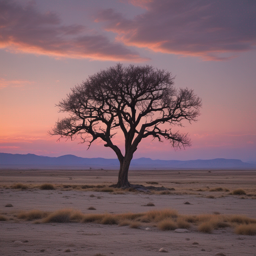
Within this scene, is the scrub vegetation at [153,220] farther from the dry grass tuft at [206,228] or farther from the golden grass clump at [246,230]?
the golden grass clump at [246,230]

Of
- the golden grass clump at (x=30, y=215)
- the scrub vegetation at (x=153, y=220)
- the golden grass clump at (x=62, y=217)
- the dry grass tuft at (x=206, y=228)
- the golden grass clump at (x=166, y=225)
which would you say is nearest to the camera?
the dry grass tuft at (x=206, y=228)

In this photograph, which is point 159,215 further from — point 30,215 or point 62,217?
point 30,215

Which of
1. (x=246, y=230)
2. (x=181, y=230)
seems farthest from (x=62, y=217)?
(x=246, y=230)

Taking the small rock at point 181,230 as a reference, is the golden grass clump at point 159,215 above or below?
above

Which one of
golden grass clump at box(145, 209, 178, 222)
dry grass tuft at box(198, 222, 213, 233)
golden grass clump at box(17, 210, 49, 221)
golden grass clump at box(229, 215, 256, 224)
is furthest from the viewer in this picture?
golden grass clump at box(17, 210, 49, 221)

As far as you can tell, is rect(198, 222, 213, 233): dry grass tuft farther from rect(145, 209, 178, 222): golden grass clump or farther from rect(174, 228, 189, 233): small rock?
rect(145, 209, 178, 222): golden grass clump

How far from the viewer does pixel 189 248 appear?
10711 mm

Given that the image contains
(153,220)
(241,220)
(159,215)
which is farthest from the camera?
(159,215)

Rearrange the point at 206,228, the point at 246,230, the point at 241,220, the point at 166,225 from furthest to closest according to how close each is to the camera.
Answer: the point at 241,220
the point at 166,225
the point at 206,228
the point at 246,230

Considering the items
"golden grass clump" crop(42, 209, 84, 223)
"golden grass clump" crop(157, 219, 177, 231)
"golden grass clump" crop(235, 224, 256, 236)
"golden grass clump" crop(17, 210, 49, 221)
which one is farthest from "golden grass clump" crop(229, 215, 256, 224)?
"golden grass clump" crop(17, 210, 49, 221)

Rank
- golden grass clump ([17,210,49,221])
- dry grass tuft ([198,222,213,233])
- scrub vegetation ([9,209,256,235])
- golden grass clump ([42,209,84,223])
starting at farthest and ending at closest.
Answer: golden grass clump ([17,210,49,221]) → golden grass clump ([42,209,84,223]) → scrub vegetation ([9,209,256,235]) → dry grass tuft ([198,222,213,233])

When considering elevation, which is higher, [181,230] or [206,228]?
[206,228]

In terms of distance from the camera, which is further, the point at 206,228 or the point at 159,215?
the point at 159,215

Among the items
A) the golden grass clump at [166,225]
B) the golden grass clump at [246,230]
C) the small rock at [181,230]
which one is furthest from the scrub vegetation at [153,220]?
the small rock at [181,230]
